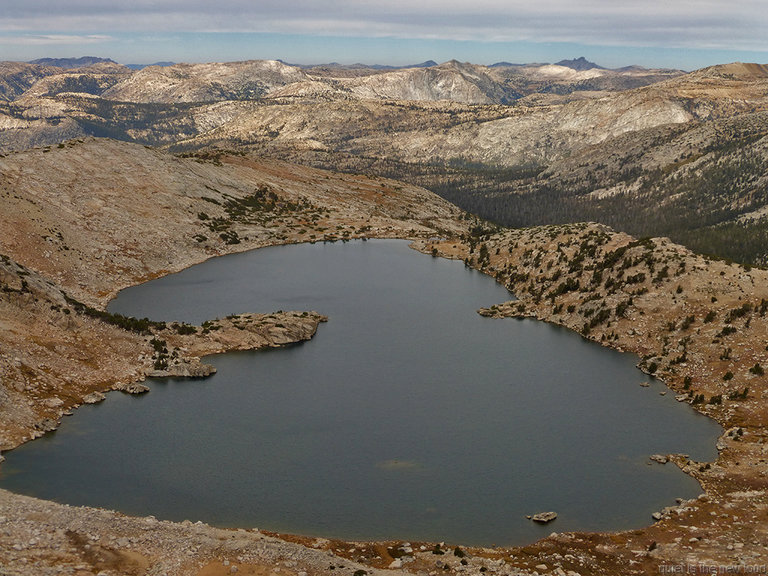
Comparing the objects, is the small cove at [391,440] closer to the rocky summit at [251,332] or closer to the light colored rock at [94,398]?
the light colored rock at [94,398]

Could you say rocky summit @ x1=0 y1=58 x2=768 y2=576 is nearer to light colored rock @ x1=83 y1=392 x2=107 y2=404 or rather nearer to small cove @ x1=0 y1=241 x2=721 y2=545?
light colored rock @ x1=83 y1=392 x2=107 y2=404

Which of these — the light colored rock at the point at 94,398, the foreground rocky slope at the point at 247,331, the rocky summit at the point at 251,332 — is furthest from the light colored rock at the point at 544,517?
the light colored rock at the point at 94,398

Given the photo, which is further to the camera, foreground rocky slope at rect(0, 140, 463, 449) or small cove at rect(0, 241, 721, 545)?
foreground rocky slope at rect(0, 140, 463, 449)

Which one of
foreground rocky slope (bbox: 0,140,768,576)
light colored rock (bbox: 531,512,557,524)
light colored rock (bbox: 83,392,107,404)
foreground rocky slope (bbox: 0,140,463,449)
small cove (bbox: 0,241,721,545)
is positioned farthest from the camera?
foreground rocky slope (bbox: 0,140,463,449)

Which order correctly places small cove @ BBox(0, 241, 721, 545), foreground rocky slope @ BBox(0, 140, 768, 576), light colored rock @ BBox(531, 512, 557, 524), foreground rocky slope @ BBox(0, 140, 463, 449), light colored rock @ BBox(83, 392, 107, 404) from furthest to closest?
foreground rocky slope @ BBox(0, 140, 463, 449)
light colored rock @ BBox(83, 392, 107, 404)
small cove @ BBox(0, 241, 721, 545)
light colored rock @ BBox(531, 512, 557, 524)
foreground rocky slope @ BBox(0, 140, 768, 576)

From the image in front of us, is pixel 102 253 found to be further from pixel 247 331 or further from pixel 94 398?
pixel 94 398

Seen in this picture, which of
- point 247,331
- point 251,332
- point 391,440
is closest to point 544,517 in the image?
point 391,440

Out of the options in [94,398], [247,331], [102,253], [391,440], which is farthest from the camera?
[102,253]

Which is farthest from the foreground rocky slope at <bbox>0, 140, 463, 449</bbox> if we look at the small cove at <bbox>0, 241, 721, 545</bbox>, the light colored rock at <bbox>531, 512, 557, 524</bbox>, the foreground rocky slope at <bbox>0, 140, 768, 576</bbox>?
the light colored rock at <bbox>531, 512, 557, 524</bbox>

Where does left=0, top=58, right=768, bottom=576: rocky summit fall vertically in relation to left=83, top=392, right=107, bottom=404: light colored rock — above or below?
above

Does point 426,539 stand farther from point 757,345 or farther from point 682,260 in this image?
point 682,260
